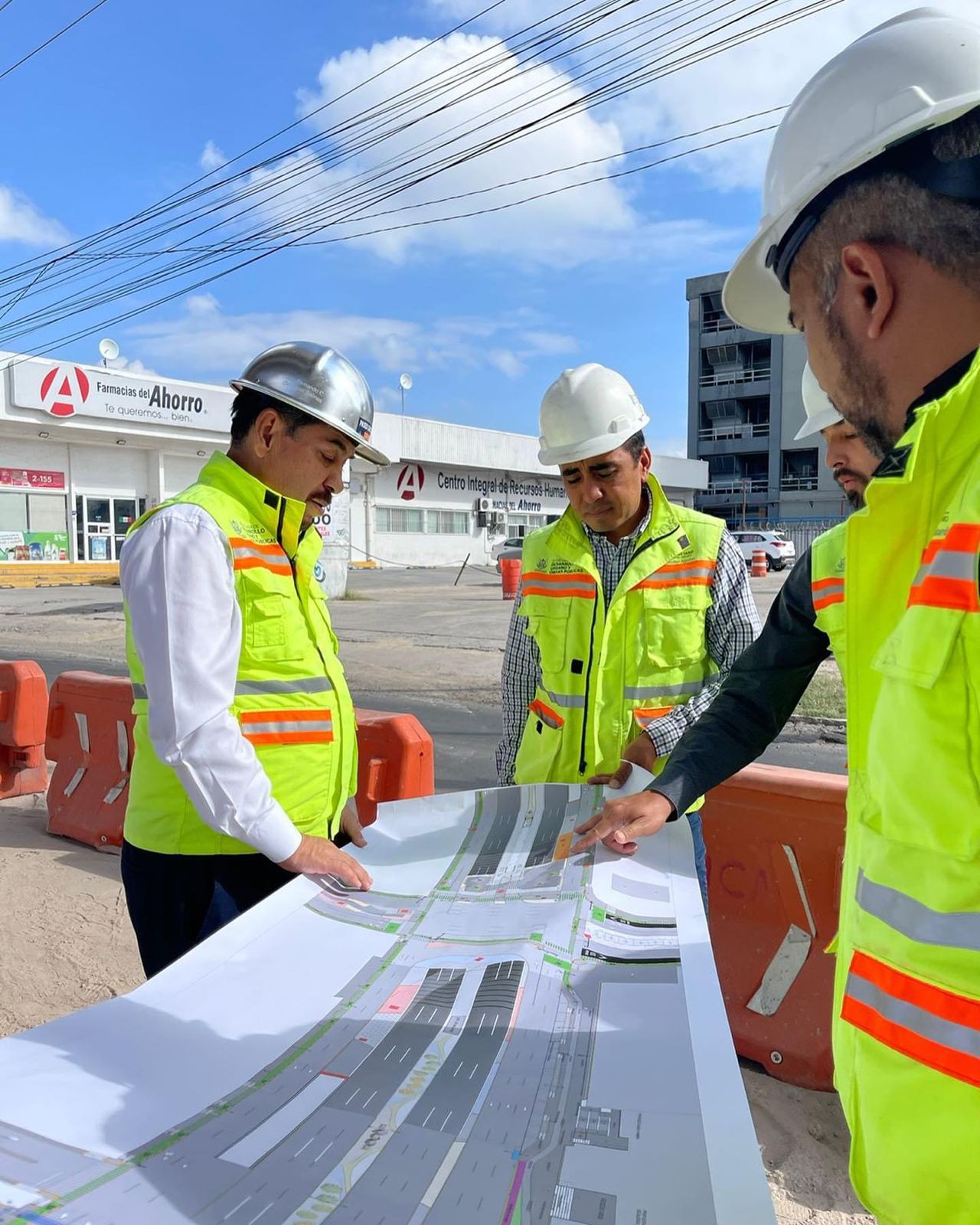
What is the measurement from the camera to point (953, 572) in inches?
35.0

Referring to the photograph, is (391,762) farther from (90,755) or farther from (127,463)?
(127,463)

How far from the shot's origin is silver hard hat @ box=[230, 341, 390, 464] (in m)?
2.22

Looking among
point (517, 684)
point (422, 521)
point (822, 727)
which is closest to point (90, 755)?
point (517, 684)

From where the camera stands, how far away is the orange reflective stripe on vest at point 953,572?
87cm

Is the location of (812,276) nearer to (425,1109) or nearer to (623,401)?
(425,1109)

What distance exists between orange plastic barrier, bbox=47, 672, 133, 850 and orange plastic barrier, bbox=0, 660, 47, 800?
304 mm

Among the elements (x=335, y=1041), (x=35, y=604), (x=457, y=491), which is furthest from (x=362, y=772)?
(x=457, y=491)

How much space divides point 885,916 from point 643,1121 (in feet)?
1.50

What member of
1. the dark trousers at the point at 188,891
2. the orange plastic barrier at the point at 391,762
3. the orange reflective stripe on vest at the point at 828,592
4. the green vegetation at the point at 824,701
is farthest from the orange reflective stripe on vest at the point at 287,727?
the green vegetation at the point at 824,701

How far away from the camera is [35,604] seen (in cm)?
2092

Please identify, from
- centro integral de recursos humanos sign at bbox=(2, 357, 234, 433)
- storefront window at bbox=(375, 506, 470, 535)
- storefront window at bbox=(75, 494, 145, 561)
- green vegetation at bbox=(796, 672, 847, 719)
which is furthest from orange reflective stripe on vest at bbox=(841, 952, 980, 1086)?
storefront window at bbox=(375, 506, 470, 535)

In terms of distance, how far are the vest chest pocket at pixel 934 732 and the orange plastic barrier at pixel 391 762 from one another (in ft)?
11.8

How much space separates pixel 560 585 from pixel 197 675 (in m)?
1.16

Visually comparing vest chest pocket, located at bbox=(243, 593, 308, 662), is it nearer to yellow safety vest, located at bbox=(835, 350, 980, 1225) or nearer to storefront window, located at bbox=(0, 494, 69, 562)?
yellow safety vest, located at bbox=(835, 350, 980, 1225)
